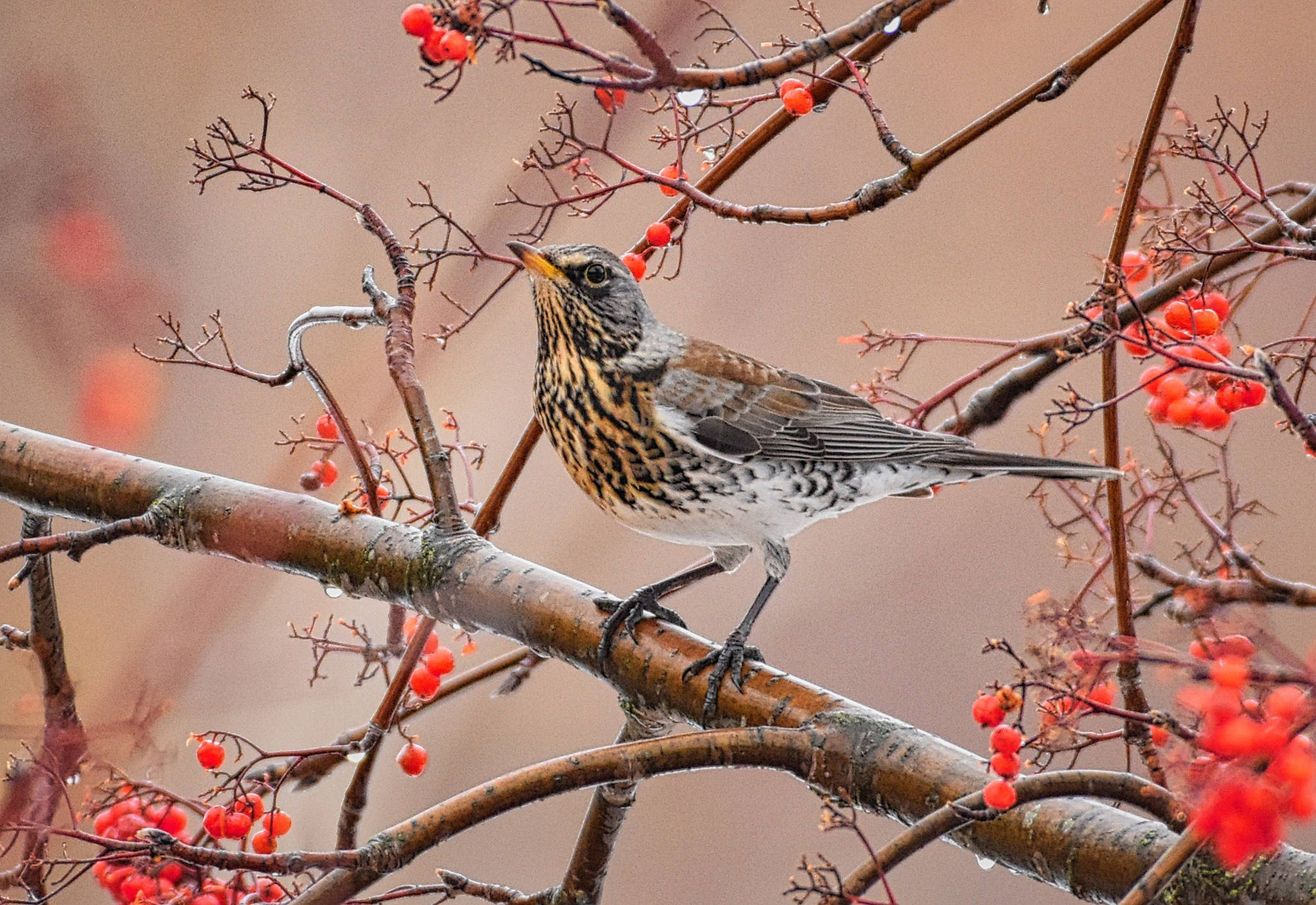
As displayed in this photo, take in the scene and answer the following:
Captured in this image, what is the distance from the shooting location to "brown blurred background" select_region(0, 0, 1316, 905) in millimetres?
2770

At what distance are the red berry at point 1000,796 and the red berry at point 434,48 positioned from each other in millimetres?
734

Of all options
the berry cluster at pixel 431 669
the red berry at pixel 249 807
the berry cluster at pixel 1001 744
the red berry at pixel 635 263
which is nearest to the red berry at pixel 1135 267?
the berry cluster at pixel 1001 744

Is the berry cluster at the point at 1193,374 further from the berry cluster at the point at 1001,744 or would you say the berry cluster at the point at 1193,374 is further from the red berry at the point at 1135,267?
the berry cluster at the point at 1001,744

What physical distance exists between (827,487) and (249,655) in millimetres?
1300

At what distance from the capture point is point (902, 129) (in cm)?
301

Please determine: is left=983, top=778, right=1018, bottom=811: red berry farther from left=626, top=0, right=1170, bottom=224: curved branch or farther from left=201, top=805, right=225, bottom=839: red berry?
left=201, top=805, right=225, bottom=839: red berry

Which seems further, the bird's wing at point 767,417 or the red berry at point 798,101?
the bird's wing at point 767,417

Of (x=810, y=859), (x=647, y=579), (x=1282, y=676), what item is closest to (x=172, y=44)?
(x=647, y=579)

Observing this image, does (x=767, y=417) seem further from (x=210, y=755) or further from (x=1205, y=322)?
(x=210, y=755)

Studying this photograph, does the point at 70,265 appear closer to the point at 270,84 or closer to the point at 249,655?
the point at 270,84

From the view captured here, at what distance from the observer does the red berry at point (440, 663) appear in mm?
1688

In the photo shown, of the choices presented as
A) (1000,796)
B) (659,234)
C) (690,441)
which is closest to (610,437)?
(690,441)

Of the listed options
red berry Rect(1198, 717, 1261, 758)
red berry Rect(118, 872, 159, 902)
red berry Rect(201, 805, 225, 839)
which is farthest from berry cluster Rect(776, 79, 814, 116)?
red berry Rect(118, 872, 159, 902)

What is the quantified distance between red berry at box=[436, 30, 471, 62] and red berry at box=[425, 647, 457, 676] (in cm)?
89
